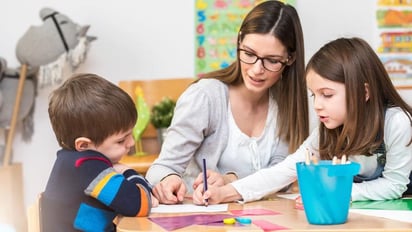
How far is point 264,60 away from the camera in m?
1.81

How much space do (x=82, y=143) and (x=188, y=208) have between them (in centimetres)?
27

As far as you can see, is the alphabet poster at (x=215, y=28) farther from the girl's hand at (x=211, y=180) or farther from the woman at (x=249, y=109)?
the girl's hand at (x=211, y=180)

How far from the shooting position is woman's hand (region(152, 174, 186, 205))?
1532 mm

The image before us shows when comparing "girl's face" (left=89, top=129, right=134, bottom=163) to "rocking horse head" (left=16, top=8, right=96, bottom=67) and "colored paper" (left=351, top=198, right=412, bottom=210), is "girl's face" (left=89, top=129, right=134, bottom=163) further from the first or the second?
"rocking horse head" (left=16, top=8, right=96, bottom=67)

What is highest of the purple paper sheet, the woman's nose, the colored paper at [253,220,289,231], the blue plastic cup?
the woman's nose

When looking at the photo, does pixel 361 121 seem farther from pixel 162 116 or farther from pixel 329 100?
pixel 162 116

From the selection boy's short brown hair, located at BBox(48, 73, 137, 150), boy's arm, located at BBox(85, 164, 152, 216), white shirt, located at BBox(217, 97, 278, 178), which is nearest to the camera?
boy's arm, located at BBox(85, 164, 152, 216)

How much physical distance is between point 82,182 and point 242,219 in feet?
1.13

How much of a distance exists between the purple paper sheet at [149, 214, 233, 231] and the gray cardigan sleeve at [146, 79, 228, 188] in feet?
1.70

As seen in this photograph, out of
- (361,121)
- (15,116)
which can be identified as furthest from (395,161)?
(15,116)

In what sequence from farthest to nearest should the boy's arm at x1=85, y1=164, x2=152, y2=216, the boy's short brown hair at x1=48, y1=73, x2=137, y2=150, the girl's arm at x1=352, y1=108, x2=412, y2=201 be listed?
the girl's arm at x1=352, y1=108, x2=412, y2=201, the boy's short brown hair at x1=48, y1=73, x2=137, y2=150, the boy's arm at x1=85, y1=164, x2=152, y2=216

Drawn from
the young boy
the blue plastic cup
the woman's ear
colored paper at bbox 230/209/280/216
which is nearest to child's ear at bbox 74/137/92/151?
the young boy

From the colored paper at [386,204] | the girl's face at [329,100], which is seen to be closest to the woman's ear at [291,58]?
the girl's face at [329,100]

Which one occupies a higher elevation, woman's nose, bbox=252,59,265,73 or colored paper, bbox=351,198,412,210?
woman's nose, bbox=252,59,265,73
